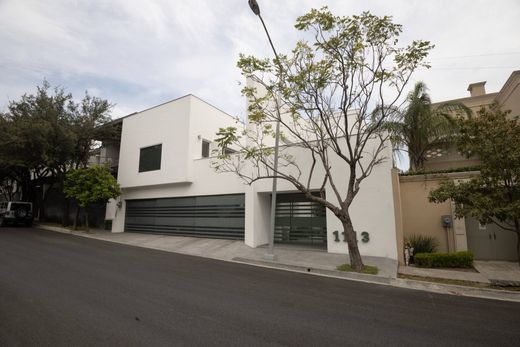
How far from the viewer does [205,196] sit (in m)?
17.5

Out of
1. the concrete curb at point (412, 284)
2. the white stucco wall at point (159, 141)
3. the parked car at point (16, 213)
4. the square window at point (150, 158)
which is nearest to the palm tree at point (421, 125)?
the concrete curb at point (412, 284)

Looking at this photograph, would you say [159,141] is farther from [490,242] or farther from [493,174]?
[490,242]

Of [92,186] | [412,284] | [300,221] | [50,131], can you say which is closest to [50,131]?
→ [50,131]

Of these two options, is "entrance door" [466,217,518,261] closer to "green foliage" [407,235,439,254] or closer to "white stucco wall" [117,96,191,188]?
"green foliage" [407,235,439,254]

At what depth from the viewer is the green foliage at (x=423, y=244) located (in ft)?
39.6

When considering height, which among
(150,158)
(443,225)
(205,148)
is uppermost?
(205,148)

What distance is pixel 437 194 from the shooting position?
9039 millimetres

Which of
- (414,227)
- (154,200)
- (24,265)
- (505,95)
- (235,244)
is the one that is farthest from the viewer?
(154,200)

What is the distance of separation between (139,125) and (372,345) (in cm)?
2053

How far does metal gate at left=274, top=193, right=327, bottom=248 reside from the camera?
47.0 feet

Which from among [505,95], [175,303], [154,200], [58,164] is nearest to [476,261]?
[505,95]

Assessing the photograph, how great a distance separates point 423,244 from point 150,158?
16.8m

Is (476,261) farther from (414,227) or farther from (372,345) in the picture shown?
(372,345)

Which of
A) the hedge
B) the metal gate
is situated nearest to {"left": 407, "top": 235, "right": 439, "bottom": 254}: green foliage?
Result: the hedge
